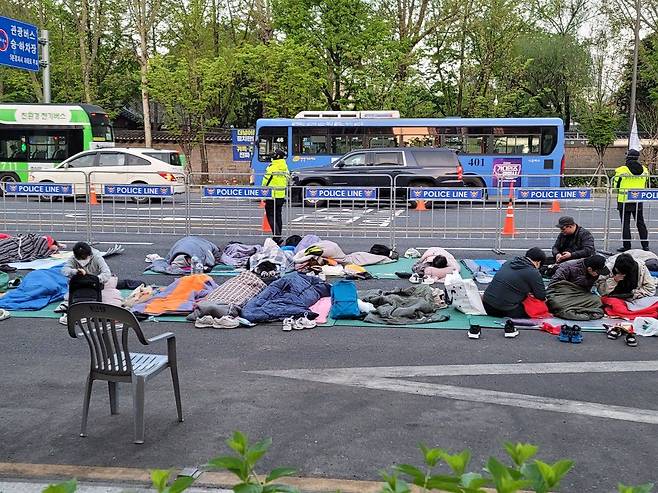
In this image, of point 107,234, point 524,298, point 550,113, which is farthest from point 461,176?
point 550,113

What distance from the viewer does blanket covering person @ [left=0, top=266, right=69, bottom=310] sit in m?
9.22

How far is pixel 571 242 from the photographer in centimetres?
1089

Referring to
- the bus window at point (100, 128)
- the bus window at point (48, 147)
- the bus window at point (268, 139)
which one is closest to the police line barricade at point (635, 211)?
the bus window at point (268, 139)

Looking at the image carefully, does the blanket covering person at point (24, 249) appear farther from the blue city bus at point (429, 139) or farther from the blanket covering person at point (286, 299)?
the blue city bus at point (429, 139)

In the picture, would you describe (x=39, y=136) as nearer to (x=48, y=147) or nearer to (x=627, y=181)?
(x=48, y=147)

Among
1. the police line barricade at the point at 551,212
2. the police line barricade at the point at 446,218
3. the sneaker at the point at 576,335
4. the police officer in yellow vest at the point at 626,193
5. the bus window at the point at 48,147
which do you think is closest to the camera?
the sneaker at the point at 576,335

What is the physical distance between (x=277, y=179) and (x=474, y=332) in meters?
7.54

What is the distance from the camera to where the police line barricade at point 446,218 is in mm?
13703

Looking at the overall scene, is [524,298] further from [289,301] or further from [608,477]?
[608,477]

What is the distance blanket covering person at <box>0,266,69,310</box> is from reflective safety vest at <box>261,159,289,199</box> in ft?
17.0

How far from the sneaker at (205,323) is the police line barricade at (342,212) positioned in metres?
5.72

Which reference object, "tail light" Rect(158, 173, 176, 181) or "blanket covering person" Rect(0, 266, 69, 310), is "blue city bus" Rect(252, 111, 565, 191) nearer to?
"tail light" Rect(158, 173, 176, 181)

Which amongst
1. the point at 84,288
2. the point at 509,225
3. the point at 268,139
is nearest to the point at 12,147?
the point at 268,139

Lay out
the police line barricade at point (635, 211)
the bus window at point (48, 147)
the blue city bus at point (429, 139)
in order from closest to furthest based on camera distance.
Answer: the police line barricade at point (635, 211)
the blue city bus at point (429, 139)
the bus window at point (48, 147)
